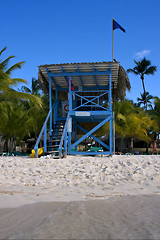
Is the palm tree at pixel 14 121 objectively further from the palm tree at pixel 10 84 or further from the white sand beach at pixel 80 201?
the white sand beach at pixel 80 201

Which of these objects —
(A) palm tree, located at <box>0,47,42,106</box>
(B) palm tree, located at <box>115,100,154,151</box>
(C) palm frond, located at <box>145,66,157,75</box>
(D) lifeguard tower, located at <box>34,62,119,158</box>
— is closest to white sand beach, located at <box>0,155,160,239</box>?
(D) lifeguard tower, located at <box>34,62,119,158</box>

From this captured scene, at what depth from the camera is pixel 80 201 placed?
12.7ft

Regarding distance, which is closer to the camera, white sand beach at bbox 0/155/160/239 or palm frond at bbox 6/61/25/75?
white sand beach at bbox 0/155/160/239

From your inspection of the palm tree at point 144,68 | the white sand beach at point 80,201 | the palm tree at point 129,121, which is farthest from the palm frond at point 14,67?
the palm tree at point 144,68

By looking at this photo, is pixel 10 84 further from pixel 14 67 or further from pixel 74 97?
pixel 74 97

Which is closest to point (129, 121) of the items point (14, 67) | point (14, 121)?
point (14, 121)

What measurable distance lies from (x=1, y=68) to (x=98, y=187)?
34.0 ft

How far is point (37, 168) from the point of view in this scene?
6672mm

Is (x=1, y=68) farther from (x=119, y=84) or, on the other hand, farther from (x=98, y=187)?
(x=98, y=187)

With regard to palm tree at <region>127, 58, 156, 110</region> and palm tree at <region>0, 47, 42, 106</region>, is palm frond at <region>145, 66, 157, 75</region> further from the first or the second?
palm tree at <region>0, 47, 42, 106</region>

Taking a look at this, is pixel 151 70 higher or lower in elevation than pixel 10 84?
higher

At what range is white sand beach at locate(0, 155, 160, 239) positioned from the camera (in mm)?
2623

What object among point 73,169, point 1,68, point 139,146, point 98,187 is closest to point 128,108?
point 139,146

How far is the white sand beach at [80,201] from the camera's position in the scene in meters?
2.62
